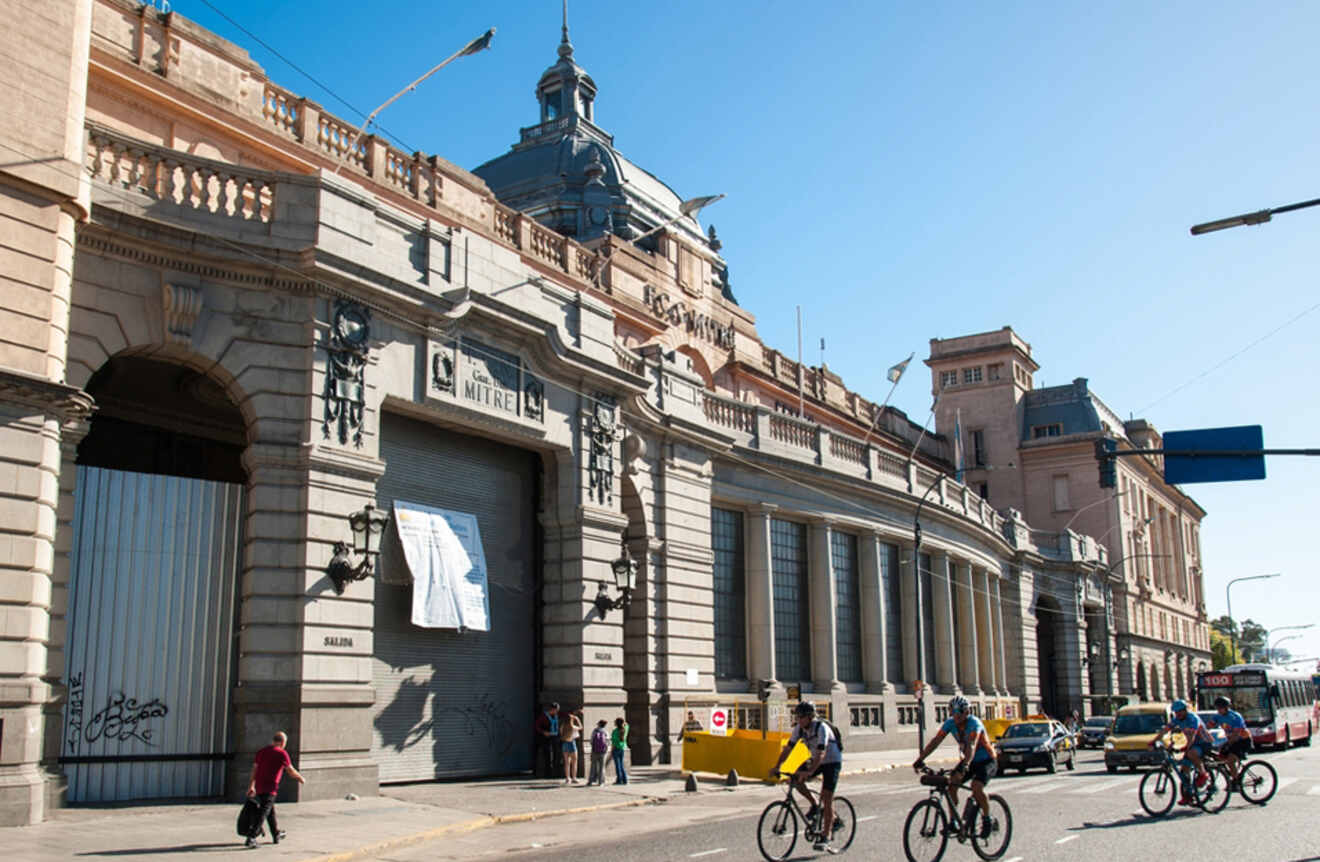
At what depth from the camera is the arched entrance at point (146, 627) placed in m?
19.7

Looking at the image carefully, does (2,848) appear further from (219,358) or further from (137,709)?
(219,358)

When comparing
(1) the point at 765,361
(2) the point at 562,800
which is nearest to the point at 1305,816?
(2) the point at 562,800

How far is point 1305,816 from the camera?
19.0 m

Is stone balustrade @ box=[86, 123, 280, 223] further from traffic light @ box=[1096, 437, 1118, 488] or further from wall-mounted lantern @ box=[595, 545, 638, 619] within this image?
traffic light @ box=[1096, 437, 1118, 488]

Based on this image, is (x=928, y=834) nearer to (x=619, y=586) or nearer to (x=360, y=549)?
(x=360, y=549)

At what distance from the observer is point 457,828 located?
61.7ft

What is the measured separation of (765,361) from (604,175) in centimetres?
1109

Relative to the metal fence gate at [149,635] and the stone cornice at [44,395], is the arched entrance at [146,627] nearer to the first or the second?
the metal fence gate at [149,635]

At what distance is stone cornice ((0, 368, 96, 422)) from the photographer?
682 inches

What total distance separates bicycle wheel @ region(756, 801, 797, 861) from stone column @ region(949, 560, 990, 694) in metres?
35.9

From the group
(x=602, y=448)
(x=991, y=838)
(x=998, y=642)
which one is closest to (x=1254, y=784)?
(x=991, y=838)

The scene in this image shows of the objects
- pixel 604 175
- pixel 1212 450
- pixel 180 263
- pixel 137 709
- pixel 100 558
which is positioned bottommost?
pixel 137 709

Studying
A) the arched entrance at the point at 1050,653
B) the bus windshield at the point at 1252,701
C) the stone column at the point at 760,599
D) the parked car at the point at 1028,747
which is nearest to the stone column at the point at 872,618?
the stone column at the point at 760,599

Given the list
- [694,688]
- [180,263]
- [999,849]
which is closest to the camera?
[999,849]
